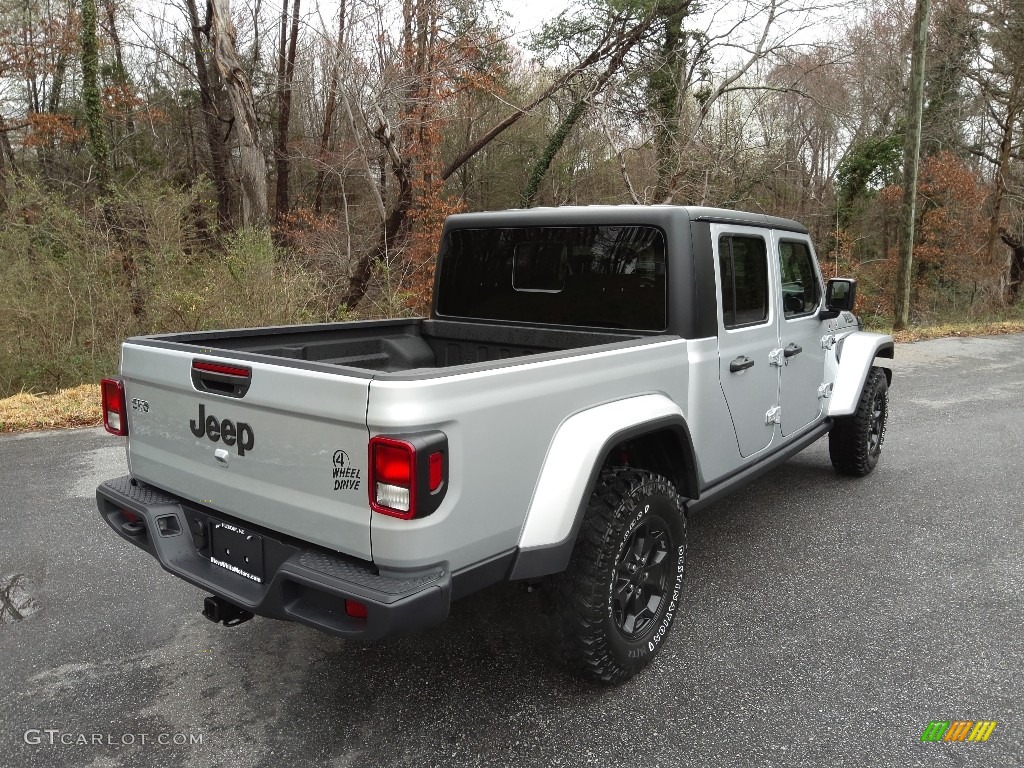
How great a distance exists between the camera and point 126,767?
2.40 metres

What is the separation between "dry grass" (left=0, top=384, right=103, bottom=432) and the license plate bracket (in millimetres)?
5361

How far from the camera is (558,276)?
3793 mm

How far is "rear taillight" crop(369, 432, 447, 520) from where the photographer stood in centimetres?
208

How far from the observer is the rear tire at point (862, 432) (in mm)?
5203

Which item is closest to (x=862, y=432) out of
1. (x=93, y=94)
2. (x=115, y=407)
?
(x=115, y=407)

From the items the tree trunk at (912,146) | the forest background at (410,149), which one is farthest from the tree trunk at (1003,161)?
the tree trunk at (912,146)

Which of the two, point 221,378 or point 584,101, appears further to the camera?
point 584,101

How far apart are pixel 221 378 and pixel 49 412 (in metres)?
5.96

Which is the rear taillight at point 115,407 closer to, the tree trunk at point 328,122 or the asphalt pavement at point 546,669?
the asphalt pavement at point 546,669

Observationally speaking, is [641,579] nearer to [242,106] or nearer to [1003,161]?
[242,106]

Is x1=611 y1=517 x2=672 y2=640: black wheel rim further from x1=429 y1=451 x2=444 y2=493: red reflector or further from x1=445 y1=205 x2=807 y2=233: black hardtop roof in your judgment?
x1=445 y1=205 x2=807 y2=233: black hardtop roof

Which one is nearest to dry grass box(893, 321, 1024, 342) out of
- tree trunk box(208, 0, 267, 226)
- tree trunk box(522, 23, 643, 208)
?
tree trunk box(522, 23, 643, 208)

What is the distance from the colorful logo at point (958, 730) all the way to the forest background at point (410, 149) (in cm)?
885

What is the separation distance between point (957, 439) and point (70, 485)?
23.8ft
